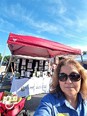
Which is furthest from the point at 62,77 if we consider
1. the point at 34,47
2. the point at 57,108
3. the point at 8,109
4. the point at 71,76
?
the point at 34,47

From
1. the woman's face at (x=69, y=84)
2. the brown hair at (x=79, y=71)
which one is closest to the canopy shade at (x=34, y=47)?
the brown hair at (x=79, y=71)

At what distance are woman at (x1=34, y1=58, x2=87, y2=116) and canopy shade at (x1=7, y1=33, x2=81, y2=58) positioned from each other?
146 inches

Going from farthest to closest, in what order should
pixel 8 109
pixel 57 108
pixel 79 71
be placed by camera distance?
pixel 8 109 < pixel 79 71 < pixel 57 108

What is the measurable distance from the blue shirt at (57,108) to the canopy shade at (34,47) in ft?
12.5

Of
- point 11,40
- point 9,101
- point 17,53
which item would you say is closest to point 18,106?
point 9,101

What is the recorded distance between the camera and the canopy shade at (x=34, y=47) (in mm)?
5629

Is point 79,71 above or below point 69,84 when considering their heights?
above

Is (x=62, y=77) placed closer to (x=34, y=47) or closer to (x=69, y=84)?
(x=69, y=84)

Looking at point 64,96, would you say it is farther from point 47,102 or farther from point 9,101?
point 9,101

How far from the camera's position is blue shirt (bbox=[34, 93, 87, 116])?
1604 mm

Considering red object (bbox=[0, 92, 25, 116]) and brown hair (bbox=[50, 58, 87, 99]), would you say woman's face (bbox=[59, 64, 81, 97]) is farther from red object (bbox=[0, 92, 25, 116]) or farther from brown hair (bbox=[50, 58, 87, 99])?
red object (bbox=[0, 92, 25, 116])

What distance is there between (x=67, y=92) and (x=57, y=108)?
0.17 metres

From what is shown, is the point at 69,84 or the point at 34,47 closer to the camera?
the point at 69,84

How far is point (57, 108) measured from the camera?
1689mm
